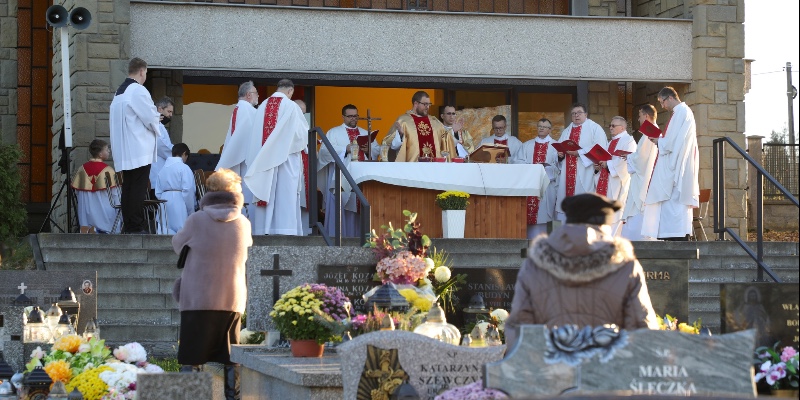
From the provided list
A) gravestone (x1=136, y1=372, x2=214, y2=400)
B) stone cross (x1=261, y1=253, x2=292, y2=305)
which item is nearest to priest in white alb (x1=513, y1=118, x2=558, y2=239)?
stone cross (x1=261, y1=253, x2=292, y2=305)

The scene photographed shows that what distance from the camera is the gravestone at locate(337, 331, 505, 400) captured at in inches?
332

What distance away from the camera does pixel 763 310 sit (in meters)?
8.73

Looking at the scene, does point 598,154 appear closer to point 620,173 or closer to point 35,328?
point 620,173

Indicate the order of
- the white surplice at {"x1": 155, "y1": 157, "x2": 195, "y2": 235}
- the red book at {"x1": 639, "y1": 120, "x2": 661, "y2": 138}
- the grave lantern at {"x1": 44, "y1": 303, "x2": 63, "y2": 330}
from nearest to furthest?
1. the grave lantern at {"x1": 44, "y1": 303, "x2": 63, "y2": 330}
2. the red book at {"x1": 639, "y1": 120, "x2": 661, "y2": 138}
3. the white surplice at {"x1": 155, "y1": 157, "x2": 195, "y2": 235}

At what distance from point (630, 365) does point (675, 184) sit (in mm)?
11651

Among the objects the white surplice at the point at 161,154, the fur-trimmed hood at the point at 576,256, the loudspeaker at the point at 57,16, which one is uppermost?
the loudspeaker at the point at 57,16

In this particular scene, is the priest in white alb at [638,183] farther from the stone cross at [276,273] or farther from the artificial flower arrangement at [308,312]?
the artificial flower arrangement at [308,312]

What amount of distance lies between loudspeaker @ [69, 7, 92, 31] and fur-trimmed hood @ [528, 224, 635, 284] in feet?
36.5

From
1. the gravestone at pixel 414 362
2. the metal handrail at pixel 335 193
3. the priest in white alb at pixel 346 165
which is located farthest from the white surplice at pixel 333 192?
the gravestone at pixel 414 362

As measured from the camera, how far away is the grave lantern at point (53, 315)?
11498 mm

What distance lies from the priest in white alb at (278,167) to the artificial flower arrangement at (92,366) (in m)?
5.68

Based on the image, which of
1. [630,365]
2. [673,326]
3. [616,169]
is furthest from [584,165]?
[630,365]

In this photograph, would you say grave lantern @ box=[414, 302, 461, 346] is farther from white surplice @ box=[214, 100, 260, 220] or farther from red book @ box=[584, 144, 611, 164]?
red book @ box=[584, 144, 611, 164]

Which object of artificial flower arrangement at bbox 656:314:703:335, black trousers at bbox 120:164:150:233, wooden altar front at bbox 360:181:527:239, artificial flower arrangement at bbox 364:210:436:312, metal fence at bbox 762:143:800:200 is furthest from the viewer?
metal fence at bbox 762:143:800:200
